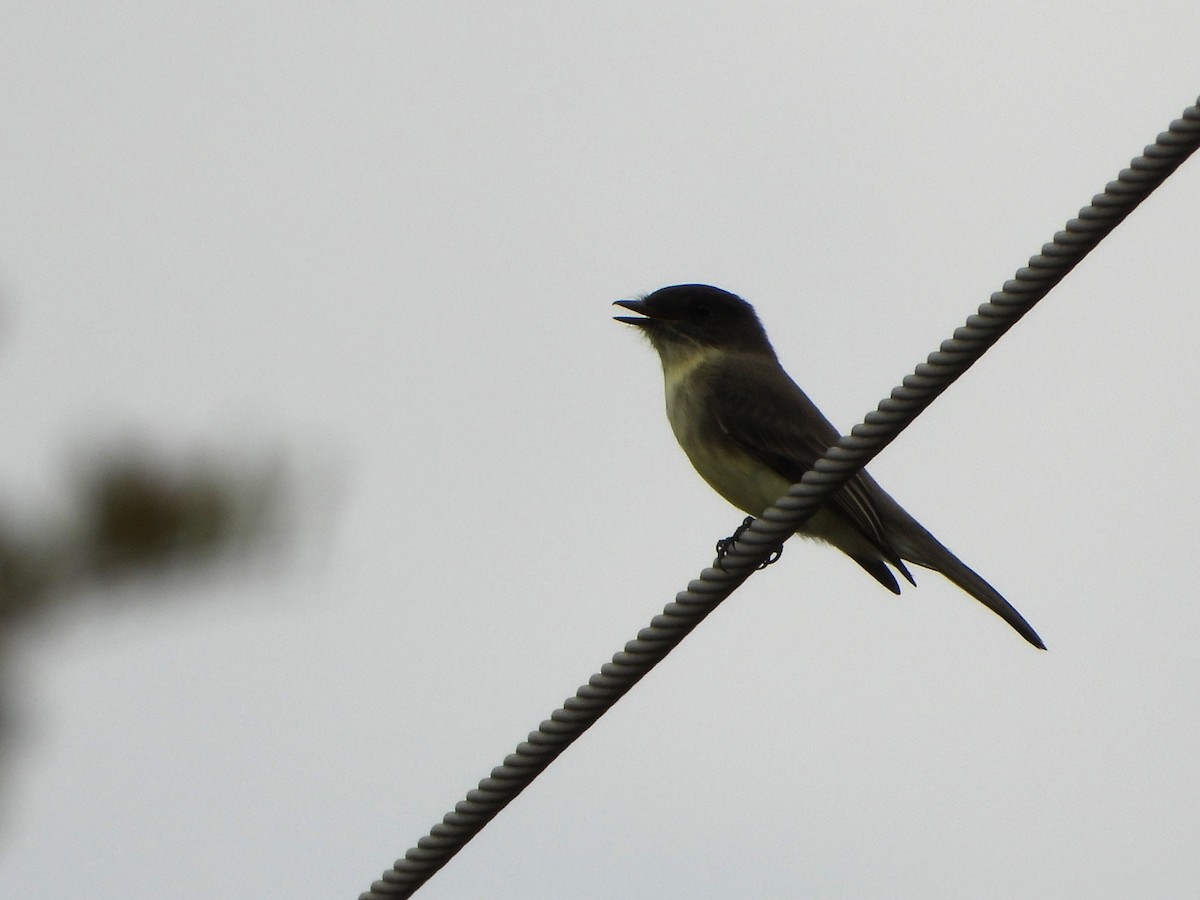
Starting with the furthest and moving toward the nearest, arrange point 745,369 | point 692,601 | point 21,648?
point 745,369 < point 21,648 < point 692,601

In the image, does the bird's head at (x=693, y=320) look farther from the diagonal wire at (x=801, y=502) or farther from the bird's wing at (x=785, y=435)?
the diagonal wire at (x=801, y=502)

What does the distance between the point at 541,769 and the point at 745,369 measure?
3.54 metres

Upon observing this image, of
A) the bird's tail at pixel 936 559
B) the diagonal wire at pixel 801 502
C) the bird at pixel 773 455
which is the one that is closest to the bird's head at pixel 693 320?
the bird at pixel 773 455

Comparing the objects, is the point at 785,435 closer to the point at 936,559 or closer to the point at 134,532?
the point at 936,559

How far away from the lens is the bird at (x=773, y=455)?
22.1ft

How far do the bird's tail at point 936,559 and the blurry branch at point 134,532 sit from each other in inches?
99.5

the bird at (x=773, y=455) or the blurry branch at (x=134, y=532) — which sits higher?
the bird at (x=773, y=455)

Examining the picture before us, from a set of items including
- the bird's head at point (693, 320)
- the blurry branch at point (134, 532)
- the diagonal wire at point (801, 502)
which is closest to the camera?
the diagonal wire at point (801, 502)

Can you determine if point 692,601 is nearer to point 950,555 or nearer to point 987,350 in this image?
point 987,350

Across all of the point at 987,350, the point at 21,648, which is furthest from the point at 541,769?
the point at 21,648

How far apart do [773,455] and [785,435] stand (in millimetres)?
132

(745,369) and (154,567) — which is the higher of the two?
(745,369)

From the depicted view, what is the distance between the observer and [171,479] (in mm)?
5730

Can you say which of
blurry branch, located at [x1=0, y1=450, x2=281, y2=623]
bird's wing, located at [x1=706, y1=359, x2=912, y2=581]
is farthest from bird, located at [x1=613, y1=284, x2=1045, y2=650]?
blurry branch, located at [x1=0, y1=450, x2=281, y2=623]
